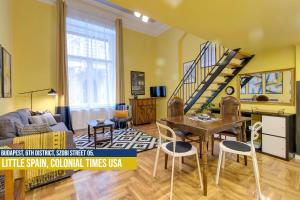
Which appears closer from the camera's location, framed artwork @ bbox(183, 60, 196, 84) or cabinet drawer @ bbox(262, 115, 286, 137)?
cabinet drawer @ bbox(262, 115, 286, 137)

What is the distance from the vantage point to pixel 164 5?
4.96ft

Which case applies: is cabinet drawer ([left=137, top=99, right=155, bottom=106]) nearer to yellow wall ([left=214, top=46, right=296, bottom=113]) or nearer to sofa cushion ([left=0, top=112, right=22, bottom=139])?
yellow wall ([left=214, top=46, right=296, bottom=113])

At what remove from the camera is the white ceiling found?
15.5ft

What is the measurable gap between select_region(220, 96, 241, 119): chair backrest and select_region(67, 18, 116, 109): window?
12.2ft

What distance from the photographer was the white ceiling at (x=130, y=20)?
4732mm

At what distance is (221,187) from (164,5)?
2.23m

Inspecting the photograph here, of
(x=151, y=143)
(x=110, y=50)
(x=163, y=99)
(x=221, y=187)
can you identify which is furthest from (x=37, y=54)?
(x=221, y=187)

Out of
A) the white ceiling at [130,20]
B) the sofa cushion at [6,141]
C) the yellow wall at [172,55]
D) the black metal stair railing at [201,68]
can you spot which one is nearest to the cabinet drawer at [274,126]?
the black metal stair railing at [201,68]

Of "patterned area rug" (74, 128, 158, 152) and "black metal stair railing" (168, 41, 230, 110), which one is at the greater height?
"black metal stair railing" (168, 41, 230, 110)

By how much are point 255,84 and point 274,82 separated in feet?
1.15

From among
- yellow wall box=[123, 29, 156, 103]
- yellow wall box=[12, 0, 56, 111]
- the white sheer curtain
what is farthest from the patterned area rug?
yellow wall box=[123, 29, 156, 103]

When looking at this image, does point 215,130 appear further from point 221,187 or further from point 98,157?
point 98,157

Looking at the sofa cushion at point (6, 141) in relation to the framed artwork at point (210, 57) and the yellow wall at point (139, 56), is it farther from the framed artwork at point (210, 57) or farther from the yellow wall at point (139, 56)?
the framed artwork at point (210, 57)

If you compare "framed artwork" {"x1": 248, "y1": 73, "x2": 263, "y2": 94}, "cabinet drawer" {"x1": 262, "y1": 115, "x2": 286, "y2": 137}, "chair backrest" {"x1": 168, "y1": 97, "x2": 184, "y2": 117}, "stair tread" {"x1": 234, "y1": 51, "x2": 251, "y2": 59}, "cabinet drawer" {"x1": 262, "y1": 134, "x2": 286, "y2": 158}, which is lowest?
"cabinet drawer" {"x1": 262, "y1": 134, "x2": 286, "y2": 158}
